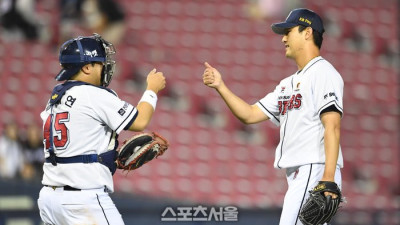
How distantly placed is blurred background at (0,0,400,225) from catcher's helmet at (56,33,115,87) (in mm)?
4673

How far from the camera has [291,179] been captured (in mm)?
3824

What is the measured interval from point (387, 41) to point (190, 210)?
14.8 feet

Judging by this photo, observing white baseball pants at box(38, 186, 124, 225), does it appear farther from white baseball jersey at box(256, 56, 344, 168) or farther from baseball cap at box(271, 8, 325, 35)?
baseball cap at box(271, 8, 325, 35)

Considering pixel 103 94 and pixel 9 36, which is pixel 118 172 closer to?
pixel 9 36

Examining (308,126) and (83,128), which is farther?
(308,126)

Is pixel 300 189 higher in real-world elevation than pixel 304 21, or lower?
lower

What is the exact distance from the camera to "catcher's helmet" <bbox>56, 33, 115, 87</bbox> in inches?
139

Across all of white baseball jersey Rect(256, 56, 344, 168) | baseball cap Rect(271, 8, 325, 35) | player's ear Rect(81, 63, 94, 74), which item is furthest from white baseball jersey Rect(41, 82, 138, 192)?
baseball cap Rect(271, 8, 325, 35)

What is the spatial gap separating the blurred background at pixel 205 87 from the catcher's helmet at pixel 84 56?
4673 mm

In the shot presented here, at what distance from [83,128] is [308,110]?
45.7 inches

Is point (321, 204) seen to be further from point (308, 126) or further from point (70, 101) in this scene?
point (70, 101)

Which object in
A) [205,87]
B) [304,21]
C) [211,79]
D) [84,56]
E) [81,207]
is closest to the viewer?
[81,207]

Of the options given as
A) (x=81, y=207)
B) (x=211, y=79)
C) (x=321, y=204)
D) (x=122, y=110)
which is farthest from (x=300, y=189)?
(x=81, y=207)

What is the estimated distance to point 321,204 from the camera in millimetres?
3426
